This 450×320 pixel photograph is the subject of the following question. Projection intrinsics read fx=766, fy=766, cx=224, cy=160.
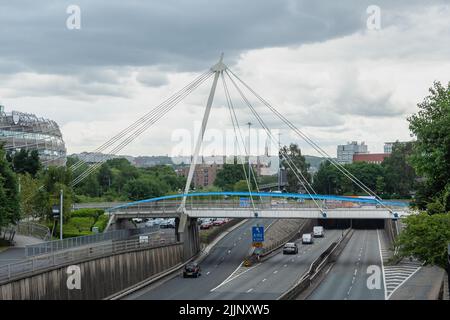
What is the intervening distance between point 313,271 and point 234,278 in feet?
21.6

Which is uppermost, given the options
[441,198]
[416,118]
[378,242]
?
[416,118]

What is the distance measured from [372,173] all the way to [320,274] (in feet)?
456

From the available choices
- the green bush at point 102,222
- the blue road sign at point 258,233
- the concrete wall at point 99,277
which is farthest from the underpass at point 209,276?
the green bush at point 102,222

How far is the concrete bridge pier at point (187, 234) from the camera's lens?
253 ft

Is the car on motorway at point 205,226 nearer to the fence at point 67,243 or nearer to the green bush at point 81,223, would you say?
the green bush at point 81,223

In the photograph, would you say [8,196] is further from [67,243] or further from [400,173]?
[400,173]

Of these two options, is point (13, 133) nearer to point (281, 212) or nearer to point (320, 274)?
point (281, 212)

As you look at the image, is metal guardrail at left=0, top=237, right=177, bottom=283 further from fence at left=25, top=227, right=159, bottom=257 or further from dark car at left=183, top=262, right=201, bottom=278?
dark car at left=183, top=262, right=201, bottom=278

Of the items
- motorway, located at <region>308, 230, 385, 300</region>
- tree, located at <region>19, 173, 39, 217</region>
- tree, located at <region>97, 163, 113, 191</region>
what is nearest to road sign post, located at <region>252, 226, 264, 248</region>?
motorway, located at <region>308, 230, 385, 300</region>

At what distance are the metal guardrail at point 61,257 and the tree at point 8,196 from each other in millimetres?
9928

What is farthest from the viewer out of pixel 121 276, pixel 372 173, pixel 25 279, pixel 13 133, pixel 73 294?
pixel 372 173

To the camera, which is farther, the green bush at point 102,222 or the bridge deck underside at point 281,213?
the green bush at point 102,222
